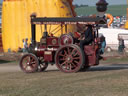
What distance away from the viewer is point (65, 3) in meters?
31.3

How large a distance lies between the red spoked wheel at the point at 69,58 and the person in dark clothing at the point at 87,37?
34 centimetres

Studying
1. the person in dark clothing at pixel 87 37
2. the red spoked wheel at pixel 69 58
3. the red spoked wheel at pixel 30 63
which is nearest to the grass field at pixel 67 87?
the red spoked wheel at pixel 69 58

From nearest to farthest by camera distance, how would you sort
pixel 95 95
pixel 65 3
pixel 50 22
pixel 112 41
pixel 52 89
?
pixel 95 95, pixel 52 89, pixel 50 22, pixel 65 3, pixel 112 41

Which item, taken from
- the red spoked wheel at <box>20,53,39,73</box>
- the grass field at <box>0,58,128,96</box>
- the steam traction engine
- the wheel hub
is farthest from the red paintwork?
the grass field at <box>0,58,128,96</box>

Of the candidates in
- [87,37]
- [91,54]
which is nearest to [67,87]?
[91,54]

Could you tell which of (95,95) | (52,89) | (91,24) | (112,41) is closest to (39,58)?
(91,24)

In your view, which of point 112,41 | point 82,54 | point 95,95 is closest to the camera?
point 95,95

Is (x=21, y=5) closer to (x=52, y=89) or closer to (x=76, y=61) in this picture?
(x=76, y=61)

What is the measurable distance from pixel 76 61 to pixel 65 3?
56.0ft

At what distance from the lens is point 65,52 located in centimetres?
1480

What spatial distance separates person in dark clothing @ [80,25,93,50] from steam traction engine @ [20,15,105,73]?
0.12m

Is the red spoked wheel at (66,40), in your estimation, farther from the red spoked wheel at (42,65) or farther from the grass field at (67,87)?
the grass field at (67,87)

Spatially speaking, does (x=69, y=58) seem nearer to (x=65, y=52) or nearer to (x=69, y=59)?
(x=69, y=59)

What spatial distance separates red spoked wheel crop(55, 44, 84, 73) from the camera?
14500 millimetres
